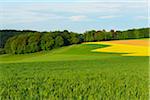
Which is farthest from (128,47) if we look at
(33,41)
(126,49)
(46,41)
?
(33,41)

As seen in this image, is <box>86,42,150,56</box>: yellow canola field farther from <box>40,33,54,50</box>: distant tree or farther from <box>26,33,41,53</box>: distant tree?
<box>26,33,41,53</box>: distant tree

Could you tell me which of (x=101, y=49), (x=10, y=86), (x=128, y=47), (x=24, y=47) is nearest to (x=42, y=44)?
(x=24, y=47)

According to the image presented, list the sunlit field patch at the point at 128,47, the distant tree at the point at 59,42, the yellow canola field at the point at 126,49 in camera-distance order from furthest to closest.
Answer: the distant tree at the point at 59,42, the sunlit field patch at the point at 128,47, the yellow canola field at the point at 126,49

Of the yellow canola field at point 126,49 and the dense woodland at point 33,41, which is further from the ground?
the dense woodland at point 33,41

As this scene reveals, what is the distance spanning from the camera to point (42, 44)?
5025 cm

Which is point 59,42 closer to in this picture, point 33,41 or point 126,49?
point 33,41

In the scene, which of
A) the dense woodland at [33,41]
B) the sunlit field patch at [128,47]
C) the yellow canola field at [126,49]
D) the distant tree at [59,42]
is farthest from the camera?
Result: the distant tree at [59,42]

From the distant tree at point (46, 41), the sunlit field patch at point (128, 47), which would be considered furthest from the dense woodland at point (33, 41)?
the sunlit field patch at point (128, 47)

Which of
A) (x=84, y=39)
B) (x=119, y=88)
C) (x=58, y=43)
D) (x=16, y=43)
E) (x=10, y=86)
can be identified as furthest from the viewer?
(x=84, y=39)

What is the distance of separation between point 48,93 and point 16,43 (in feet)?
130

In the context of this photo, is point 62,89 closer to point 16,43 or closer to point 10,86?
point 10,86

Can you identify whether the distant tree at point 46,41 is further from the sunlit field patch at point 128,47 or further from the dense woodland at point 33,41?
the sunlit field patch at point 128,47

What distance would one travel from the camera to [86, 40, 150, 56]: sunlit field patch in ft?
151

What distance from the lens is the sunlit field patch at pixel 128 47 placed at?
4590 cm
